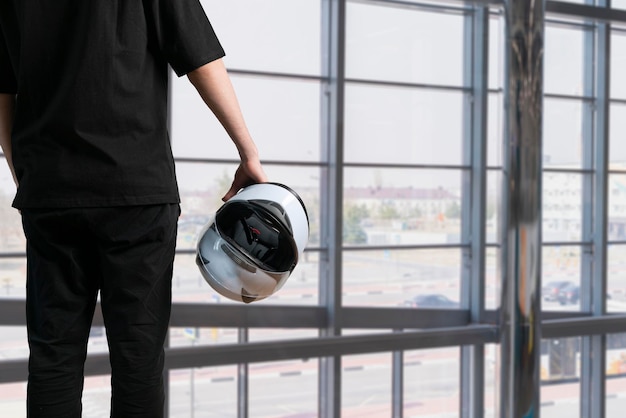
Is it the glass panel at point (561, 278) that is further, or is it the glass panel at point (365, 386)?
the glass panel at point (561, 278)

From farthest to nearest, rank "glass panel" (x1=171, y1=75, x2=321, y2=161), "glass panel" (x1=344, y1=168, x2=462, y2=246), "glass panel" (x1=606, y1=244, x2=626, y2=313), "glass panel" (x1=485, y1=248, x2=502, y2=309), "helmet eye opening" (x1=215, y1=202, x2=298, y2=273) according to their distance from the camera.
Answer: "glass panel" (x1=606, y1=244, x2=626, y2=313), "glass panel" (x1=485, y1=248, x2=502, y2=309), "glass panel" (x1=344, y1=168, x2=462, y2=246), "glass panel" (x1=171, y1=75, x2=321, y2=161), "helmet eye opening" (x1=215, y1=202, x2=298, y2=273)

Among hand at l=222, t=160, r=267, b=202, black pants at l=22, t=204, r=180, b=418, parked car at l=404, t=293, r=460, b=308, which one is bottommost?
parked car at l=404, t=293, r=460, b=308

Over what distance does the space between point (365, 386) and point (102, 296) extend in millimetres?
5495

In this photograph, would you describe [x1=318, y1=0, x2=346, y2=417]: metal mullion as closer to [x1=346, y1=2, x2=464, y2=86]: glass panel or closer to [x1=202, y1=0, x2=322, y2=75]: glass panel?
[x1=202, y1=0, x2=322, y2=75]: glass panel

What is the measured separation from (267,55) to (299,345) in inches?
116

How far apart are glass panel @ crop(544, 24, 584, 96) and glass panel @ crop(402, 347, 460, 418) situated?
2.34 m

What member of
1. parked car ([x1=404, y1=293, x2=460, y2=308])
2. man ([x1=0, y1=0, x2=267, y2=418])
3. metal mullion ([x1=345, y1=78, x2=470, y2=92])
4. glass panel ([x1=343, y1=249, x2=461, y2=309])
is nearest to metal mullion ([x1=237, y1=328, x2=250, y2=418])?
glass panel ([x1=343, y1=249, x2=461, y2=309])

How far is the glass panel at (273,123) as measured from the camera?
17.3 ft

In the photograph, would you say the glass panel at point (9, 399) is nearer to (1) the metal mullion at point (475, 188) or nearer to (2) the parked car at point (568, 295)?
(1) the metal mullion at point (475, 188)

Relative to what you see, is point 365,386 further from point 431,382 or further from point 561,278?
point 561,278

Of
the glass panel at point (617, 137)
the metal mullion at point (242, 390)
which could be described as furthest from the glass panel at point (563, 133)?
the metal mullion at point (242, 390)

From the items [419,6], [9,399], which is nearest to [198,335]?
[9,399]

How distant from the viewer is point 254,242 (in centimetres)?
129

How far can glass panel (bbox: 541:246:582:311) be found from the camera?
6.74 m
